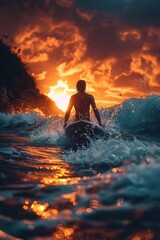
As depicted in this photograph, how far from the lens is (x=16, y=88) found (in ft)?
86.3

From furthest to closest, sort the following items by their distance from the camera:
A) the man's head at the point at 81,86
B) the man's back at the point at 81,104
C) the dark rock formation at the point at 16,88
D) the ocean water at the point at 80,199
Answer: the dark rock formation at the point at 16,88 → the man's back at the point at 81,104 → the man's head at the point at 81,86 → the ocean water at the point at 80,199

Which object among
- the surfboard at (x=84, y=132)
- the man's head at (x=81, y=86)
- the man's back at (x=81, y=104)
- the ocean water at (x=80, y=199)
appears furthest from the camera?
the man's back at (x=81, y=104)

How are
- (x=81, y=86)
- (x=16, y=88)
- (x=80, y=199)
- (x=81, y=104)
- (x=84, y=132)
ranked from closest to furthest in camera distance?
(x=80, y=199) < (x=84, y=132) < (x=81, y=86) < (x=81, y=104) < (x=16, y=88)

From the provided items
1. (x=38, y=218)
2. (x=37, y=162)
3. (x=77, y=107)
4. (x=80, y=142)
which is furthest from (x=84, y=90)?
(x=38, y=218)

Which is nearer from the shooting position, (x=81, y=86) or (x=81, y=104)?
(x=81, y=86)

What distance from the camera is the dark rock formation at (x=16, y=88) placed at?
24.0 m

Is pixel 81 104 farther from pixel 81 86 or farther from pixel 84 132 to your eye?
pixel 84 132

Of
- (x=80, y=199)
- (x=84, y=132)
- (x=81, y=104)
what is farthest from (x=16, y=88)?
(x=80, y=199)

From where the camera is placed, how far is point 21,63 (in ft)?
101

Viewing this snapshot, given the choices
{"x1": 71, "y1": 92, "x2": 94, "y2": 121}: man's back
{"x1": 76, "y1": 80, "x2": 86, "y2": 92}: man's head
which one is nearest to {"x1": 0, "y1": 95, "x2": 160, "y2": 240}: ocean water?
{"x1": 71, "y1": 92, "x2": 94, "y2": 121}: man's back

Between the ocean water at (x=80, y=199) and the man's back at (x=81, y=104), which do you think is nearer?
the ocean water at (x=80, y=199)

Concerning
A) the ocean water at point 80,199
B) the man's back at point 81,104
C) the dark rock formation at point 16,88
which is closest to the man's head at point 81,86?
the man's back at point 81,104

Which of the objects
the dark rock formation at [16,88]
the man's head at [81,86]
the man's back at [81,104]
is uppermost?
the dark rock formation at [16,88]

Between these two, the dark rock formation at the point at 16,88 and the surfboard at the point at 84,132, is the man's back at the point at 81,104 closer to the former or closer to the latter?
the surfboard at the point at 84,132
